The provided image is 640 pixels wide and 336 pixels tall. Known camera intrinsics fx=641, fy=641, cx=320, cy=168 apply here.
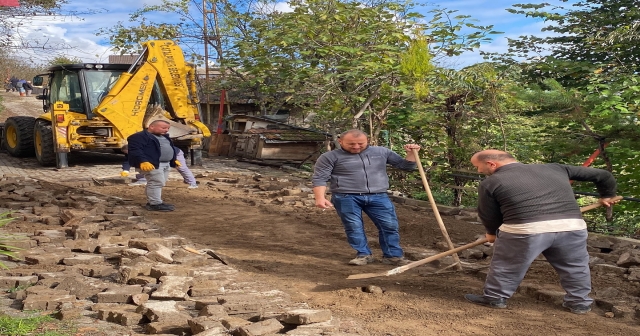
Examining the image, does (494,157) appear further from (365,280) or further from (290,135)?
(290,135)

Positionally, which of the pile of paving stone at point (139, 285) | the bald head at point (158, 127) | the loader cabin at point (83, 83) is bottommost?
the pile of paving stone at point (139, 285)

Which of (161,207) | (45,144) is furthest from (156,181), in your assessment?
(45,144)

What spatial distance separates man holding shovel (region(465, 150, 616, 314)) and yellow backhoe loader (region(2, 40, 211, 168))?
38.8 ft

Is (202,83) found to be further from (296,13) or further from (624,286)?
(624,286)

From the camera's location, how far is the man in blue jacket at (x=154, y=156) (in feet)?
31.9

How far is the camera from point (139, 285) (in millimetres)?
5652

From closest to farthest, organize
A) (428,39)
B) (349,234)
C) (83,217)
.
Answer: (349,234) → (83,217) → (428,39)

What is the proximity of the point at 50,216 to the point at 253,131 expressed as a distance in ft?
31.2

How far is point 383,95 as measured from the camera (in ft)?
40.7

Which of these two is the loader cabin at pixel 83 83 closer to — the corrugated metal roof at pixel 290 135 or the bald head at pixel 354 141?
the corrugated metal roof at pixel 290 135

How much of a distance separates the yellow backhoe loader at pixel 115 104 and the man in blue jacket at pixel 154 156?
5368mm

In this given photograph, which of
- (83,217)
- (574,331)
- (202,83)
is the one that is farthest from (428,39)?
(202,83)

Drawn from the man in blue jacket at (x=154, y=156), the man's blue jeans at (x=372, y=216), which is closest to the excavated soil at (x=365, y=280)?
the man's blue jeans at (x=372, y=216)

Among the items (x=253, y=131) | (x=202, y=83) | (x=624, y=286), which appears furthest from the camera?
(x=202, y=83)
